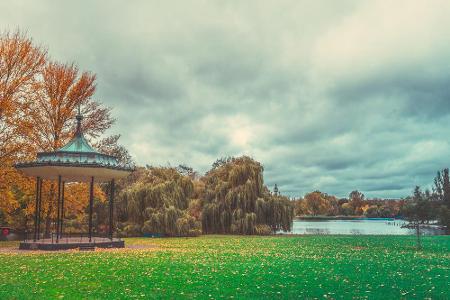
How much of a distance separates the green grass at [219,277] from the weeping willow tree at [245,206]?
73.5 ft

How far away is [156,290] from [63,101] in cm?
2576

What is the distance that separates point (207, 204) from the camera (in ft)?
146

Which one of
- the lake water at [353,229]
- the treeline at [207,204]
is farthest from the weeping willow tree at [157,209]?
the lake water at [353,229]

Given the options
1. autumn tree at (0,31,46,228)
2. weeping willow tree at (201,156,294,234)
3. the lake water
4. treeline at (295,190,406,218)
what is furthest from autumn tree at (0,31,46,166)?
treeline at (295,190,406,218)

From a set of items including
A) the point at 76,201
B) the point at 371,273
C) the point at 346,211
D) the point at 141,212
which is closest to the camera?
the point at 371,273

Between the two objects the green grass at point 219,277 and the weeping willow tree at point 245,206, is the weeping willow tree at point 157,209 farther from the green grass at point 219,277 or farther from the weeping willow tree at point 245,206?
the green grass at point 219,277

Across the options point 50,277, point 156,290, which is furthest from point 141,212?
point 156,290

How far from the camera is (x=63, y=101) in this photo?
111 ft

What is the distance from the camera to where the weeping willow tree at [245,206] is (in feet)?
139

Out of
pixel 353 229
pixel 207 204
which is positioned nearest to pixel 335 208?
pixel 353 229

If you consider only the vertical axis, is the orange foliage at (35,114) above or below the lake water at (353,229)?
above

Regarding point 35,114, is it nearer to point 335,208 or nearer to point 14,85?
point 14,85

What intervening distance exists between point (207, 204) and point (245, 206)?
400 cm

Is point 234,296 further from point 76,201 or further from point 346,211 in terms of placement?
point 346,211
